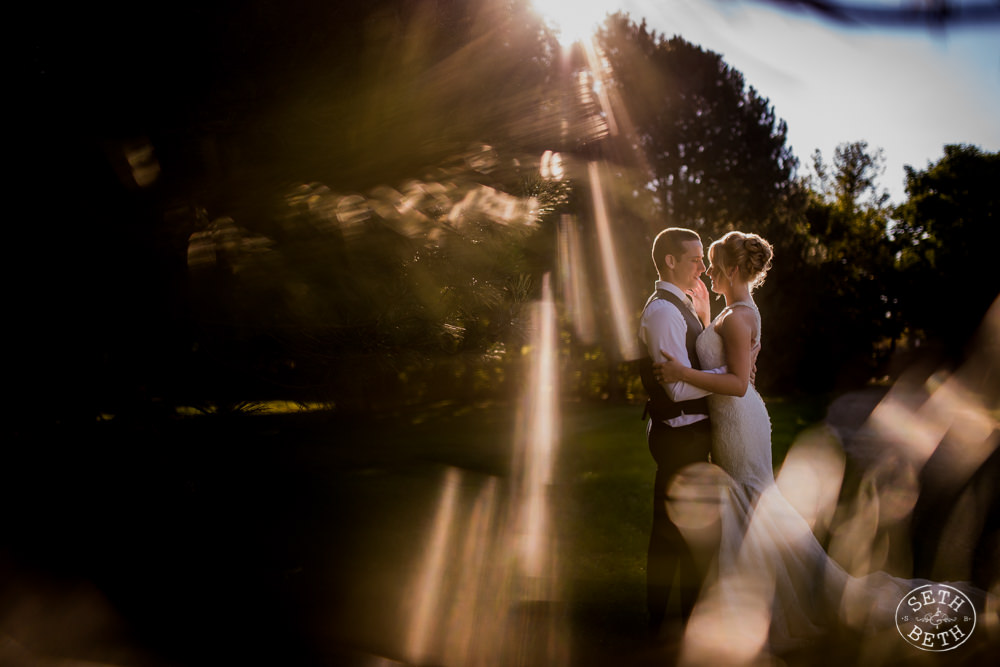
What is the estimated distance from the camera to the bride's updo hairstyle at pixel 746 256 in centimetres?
426

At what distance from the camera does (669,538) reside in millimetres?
4133

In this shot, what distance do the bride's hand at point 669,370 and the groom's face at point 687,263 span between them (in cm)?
51

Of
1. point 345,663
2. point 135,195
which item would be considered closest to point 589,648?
point 345,663

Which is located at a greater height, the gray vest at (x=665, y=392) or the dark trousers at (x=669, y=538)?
the gray vest at (x=665, y=392)

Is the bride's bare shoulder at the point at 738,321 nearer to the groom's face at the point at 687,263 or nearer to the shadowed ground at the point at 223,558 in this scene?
the groom's face at the point at 687,263

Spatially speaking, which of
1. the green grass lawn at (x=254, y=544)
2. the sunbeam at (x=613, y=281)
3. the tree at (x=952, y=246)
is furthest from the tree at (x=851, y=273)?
the green grass lawn at (x=254, y=544)

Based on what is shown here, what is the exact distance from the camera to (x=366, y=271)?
3510 mm

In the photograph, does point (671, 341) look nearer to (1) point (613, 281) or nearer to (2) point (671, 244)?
(2) point (671, 244)

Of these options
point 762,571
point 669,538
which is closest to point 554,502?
point 669,538

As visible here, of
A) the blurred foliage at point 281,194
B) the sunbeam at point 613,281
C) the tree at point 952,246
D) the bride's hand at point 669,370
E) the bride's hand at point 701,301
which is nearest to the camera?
the blurred foliage at point 281,194

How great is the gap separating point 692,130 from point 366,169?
75.4 ft

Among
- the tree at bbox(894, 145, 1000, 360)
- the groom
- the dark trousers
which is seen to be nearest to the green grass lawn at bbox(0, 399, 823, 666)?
the dark trousers

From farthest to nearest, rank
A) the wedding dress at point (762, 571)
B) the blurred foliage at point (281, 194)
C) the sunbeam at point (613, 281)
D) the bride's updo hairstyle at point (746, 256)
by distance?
the sunbeam at point (613, 281)
the bride's updo hairstyle at point (746, 256)
the wedding dress at point (762, 571)
the blurred foliage at point (281, 194)

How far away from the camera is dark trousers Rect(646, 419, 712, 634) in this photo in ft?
13.2
